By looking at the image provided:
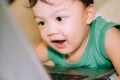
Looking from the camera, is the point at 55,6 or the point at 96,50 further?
the point at 96,50

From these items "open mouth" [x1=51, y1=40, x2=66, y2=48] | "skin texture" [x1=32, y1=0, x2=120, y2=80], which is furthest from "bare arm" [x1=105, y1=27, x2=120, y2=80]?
"open mouth" [x1=51, y1=40, x2=66, y2=48]

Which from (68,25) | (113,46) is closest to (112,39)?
(113,46)

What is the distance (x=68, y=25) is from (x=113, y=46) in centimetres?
13

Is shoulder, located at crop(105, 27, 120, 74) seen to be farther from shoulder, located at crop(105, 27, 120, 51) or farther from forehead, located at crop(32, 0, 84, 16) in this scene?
forehead, located at crop(32, 0, 84, 16)

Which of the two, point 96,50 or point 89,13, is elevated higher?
point 89,13

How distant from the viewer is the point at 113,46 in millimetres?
633

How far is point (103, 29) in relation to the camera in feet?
2.22

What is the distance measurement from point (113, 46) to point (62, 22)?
142 millimetres

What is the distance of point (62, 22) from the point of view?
0.61m

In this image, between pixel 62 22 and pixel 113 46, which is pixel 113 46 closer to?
pixel 113 46

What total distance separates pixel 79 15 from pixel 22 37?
1.36 ft

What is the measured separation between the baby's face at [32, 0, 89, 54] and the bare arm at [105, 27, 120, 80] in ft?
0.23

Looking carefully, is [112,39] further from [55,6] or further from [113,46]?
[55,6]

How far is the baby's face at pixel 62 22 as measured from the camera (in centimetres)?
60
